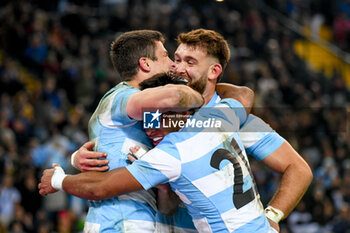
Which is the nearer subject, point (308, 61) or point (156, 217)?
point (156, 217)

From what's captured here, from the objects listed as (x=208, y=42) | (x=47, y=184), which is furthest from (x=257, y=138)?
(x=47, y=184)

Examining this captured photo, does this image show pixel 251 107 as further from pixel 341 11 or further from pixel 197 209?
pixel 341 11

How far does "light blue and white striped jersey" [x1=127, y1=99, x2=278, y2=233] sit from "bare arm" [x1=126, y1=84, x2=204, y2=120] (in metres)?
0.18

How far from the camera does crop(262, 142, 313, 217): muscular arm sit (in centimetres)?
401

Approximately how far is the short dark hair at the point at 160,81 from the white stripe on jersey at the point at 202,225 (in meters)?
0.88

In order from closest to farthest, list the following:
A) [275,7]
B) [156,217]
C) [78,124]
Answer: [156,217], [78,124], [275,7]

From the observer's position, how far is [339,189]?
41.2ft

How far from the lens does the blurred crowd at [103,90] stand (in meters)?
9.77

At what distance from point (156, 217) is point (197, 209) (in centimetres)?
49

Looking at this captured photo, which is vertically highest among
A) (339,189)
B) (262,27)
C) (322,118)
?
(262,27)

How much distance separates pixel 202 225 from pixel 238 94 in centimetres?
106

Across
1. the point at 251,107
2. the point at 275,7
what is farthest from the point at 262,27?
the point at 251,107

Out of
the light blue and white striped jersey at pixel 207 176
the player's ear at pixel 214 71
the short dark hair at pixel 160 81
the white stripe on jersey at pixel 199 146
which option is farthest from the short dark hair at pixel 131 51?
the white stripe on jersey at pixel 199 146

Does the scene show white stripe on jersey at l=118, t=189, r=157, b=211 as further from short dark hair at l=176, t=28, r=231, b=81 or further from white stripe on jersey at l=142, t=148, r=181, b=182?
short dark hair at l=176, t=28, r=231, b=81
